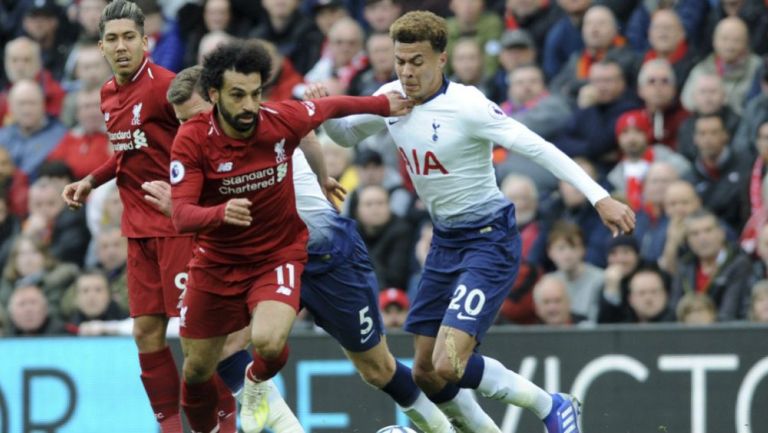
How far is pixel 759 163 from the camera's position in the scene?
45.3 feet

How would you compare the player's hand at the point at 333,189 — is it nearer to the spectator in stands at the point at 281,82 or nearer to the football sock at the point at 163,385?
the football sock at the point at 163,385

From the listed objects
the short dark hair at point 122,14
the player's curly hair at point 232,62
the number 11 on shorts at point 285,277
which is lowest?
the number 11 on shorts at point 285,277

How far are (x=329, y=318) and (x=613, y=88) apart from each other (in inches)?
202

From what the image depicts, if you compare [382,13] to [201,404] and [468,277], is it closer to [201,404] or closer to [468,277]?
[468,277]

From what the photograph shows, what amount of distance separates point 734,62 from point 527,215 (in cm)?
212

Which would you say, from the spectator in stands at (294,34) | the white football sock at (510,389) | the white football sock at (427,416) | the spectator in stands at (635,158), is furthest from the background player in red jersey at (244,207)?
the spectator in stands at (294,34)

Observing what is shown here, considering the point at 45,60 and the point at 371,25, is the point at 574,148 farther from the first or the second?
the point at 45,60

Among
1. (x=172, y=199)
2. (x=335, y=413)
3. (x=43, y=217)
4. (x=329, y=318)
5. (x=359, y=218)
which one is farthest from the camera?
(x=43, y=217)

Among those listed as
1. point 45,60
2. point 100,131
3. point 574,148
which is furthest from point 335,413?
point 45,60

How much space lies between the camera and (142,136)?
34.3 ft

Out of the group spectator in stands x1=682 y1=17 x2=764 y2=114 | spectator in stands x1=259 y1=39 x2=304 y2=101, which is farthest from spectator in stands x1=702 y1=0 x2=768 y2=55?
spectator in stands x1=259 y1=39 x2=304 y2=101

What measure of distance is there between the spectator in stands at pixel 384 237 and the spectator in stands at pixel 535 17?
8.06 ft

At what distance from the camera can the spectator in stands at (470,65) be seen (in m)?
15.4

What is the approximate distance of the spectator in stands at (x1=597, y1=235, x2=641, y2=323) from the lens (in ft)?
44.1
